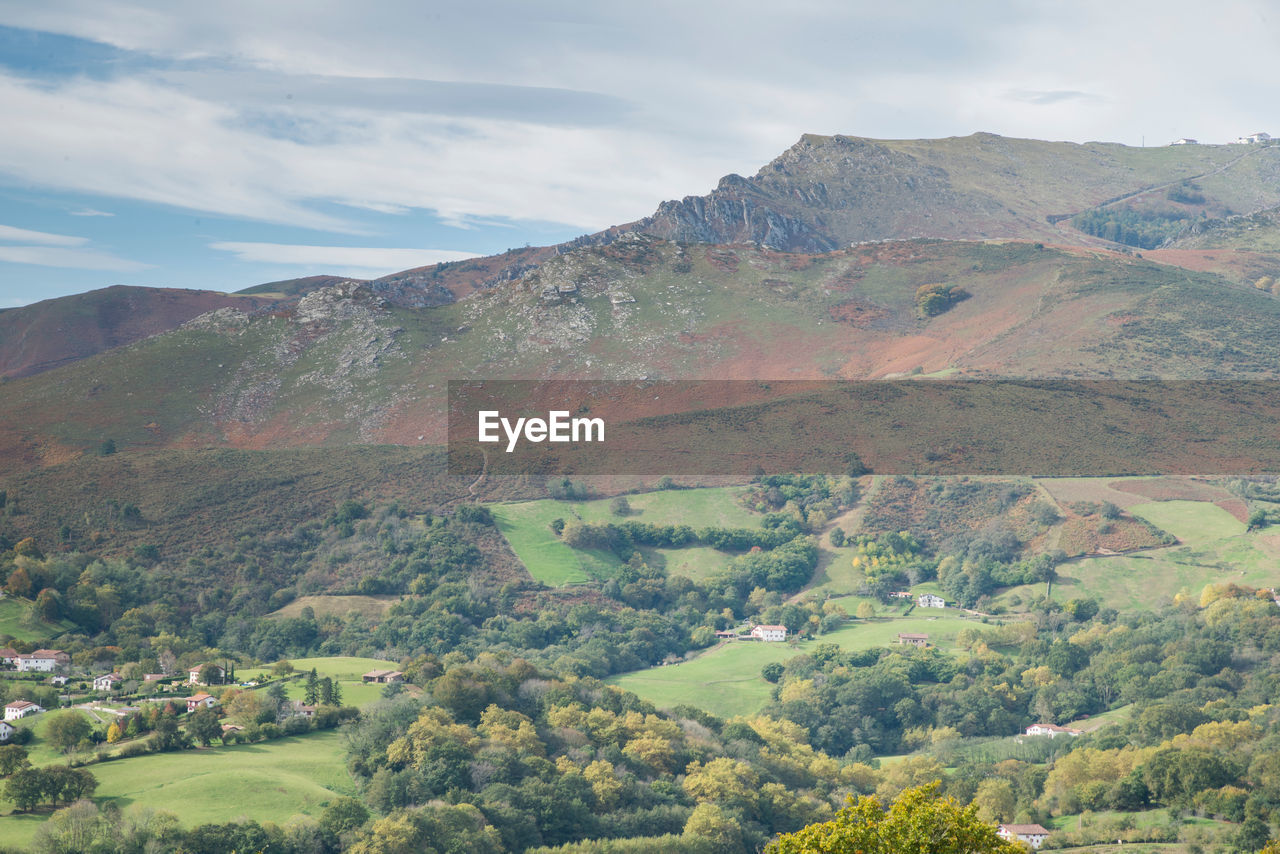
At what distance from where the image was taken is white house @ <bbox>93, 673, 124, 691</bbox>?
58.3 metres

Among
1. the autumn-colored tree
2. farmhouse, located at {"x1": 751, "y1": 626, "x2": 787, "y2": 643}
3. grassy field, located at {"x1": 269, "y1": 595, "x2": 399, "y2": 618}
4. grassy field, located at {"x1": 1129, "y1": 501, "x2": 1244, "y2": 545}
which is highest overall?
grassy field, located at {"x1": 1129, "y1": 501, "x2": 1244, "y2": 545}

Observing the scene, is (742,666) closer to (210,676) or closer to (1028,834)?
(1028,834)

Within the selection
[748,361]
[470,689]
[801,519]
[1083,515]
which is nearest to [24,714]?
[470,689]

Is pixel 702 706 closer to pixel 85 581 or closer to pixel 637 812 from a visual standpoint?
pixel 637 812

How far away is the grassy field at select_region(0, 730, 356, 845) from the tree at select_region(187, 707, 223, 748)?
3.04 feet

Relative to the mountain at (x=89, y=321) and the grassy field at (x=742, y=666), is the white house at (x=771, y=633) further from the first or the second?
the mountain at (x=89, y=321)

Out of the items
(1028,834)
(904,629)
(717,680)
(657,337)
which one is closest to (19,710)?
(717,680)

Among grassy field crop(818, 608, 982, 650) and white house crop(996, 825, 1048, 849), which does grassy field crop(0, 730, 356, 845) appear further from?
grassy field crop(818, 608, 982, 650)

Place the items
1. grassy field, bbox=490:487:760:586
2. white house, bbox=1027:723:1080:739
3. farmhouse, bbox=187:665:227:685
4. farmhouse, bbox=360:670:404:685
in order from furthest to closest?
grassy field, bbox=490:487:760:586
white house, bbox=1027:723:1080:739
farmhouse, bbox=360:670:404:685
farmhouse, bbox=187:665:227:685

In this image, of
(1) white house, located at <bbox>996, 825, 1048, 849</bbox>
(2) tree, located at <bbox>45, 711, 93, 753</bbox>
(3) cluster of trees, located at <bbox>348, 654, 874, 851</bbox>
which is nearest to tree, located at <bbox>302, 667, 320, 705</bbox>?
(3) cluster of trees, located at <bbox>348, 654, 874, 851</bbox>

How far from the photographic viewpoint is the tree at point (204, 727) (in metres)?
49.3

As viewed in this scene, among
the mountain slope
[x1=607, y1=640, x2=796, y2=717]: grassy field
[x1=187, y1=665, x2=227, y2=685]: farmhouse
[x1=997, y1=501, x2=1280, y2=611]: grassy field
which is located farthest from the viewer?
the mountain slope

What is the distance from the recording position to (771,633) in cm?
8556

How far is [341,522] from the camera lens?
97.8 m
